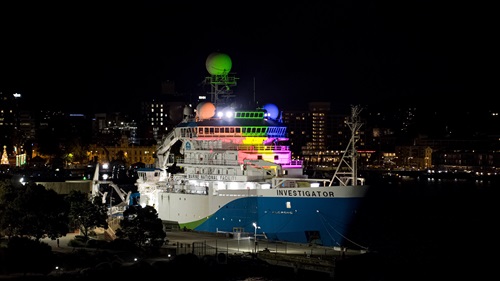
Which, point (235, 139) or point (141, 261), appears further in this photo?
point (235, 139)

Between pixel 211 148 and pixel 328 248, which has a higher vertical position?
pixel 211 148

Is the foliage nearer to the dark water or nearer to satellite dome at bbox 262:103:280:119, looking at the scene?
the dark water

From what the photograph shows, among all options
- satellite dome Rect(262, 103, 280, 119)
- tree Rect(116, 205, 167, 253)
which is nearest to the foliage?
tree Rect(116, 205, 167, 253)

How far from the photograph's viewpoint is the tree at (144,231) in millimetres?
36312

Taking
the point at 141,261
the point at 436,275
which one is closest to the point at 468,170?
the point at 436,275

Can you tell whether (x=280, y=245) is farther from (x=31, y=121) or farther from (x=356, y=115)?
(x=31, y=121)

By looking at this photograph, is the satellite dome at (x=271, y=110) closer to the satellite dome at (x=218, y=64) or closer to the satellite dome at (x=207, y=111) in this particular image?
the satellite dome at (x=207, y=111)

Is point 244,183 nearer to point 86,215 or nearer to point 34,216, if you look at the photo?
point 86,215

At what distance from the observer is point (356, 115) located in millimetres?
36844

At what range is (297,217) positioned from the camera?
37.6 meters

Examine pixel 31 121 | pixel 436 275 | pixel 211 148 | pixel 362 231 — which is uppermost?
pixel 31 121

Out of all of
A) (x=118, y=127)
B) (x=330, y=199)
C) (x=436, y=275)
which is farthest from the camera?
(x=118, y=127)

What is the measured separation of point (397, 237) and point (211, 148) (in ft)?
60.9

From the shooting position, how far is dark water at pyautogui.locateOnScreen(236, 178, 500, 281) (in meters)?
36.7
